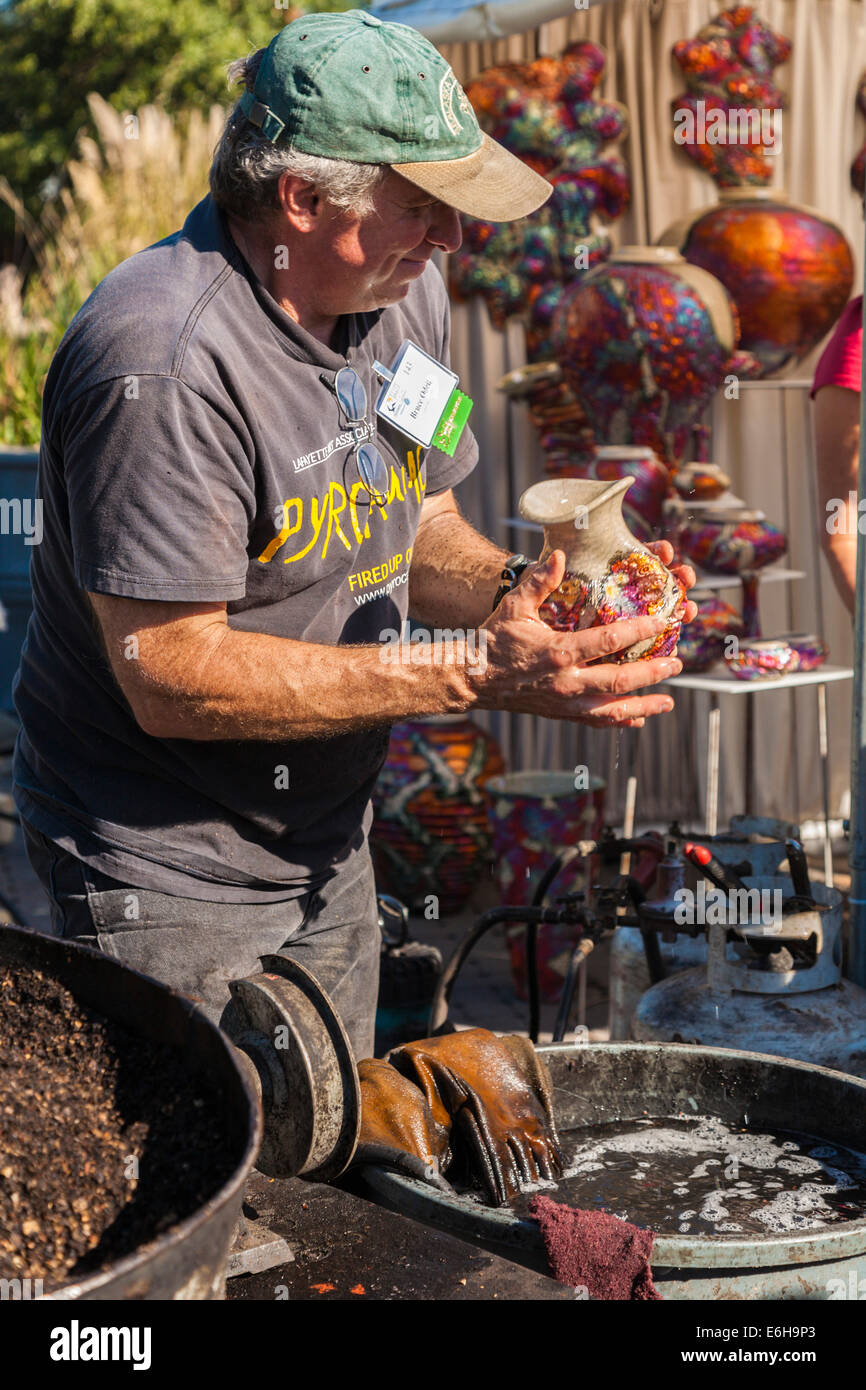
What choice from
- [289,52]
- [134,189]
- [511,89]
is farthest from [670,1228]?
[134,189]

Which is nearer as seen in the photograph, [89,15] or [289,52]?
[289,52]

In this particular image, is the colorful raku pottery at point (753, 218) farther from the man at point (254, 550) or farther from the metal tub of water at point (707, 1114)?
the metal tub of water at point (707, 1114)

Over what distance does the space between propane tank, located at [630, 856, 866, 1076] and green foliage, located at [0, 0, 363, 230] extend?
1594 centimetres

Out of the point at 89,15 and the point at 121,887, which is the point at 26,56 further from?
the point at 121,887

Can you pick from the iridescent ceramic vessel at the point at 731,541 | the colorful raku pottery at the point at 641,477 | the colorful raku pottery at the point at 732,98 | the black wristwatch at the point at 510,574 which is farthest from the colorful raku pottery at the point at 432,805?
the black wristwatch at the point at 510,574

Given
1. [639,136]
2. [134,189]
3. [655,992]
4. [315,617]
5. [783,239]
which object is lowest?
[655,992]

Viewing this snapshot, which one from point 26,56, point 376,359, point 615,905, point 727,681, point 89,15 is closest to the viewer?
point 376,359

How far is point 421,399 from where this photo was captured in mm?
1984

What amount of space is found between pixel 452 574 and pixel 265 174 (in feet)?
2.20

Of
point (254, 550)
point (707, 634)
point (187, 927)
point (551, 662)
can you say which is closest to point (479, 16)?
point (707, 634)

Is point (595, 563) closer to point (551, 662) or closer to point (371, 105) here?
point (551, 662)

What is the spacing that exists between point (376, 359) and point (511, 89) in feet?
10.7

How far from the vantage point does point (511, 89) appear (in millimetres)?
4766

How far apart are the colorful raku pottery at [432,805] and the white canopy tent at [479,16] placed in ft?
7.55
